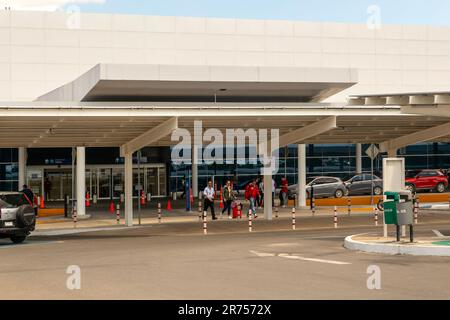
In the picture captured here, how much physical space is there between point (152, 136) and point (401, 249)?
1423 centimetres

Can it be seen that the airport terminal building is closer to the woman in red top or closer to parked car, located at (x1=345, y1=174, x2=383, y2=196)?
the woman in red top

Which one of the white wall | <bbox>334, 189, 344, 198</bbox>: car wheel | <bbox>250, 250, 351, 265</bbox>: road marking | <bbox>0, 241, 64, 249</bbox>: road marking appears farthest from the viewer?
the white wall

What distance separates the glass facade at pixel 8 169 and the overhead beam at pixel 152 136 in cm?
2496

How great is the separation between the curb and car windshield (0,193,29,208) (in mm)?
10444

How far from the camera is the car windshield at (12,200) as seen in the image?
2470 centimetres

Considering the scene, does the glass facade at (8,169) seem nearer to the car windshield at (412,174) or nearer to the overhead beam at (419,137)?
the car windshield at (412,174)

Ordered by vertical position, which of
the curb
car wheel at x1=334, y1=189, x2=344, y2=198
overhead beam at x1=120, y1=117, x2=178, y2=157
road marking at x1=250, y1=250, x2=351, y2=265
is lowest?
road marking at x1=250, y1=250, x2=351, y2=265

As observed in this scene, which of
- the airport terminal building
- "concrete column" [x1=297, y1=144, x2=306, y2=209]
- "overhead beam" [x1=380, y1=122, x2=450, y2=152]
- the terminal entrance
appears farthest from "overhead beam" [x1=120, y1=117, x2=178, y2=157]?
the terminal entrance

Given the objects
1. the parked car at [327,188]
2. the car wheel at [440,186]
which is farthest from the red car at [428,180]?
the parked car at [327,188]

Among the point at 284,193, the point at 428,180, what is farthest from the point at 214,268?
the point at 428,180

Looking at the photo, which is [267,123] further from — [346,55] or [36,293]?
[346,55]

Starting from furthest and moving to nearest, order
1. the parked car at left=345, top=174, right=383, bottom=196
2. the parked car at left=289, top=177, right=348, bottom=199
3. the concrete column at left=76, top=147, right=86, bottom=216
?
the parked car at left=345, top=174, right=383, bottom=196, the parked car at left=289, top=177, right=348, bottom=199, the concrete column at left=76, top=147, right=86, bottom=216

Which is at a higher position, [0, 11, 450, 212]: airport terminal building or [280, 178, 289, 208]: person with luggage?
[0, 11, 450, 212]: airport terminal building

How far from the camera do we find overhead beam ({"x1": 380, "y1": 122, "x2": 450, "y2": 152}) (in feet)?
115
